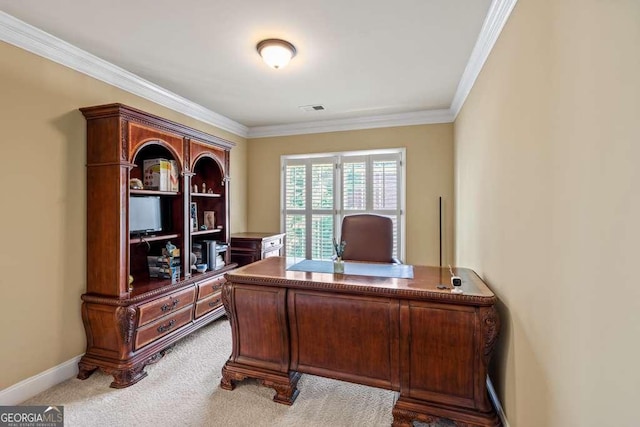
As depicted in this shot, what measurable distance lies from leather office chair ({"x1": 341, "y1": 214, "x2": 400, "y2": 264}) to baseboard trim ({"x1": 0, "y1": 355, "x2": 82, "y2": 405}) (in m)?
2.50

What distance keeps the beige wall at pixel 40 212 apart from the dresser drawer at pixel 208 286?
0.96 meters

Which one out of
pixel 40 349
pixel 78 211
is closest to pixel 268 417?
pixel 40 349

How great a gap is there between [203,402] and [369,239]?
206 cm

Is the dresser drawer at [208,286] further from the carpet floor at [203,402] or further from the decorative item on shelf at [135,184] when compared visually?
the decorative item on shelf at [135,184]

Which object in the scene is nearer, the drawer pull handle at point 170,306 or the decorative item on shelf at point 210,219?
the drawer pull handle at point 170,306

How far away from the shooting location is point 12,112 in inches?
79.4

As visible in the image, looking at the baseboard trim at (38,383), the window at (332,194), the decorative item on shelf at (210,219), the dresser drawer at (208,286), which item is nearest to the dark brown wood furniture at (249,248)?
the decorative item on shelf at (210,219)

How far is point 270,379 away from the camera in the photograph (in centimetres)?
211

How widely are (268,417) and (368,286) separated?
1065mm

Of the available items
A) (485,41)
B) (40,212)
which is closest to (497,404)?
(485,41)

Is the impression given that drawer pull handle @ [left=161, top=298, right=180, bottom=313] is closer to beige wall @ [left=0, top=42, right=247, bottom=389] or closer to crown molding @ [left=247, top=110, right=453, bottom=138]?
beige wall @ [left=0, top=42, right=247, bottom=389]

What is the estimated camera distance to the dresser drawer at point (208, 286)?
306 cm

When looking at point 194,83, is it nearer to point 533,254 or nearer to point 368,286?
point 368,286

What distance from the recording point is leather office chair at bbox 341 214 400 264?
10.4ft
